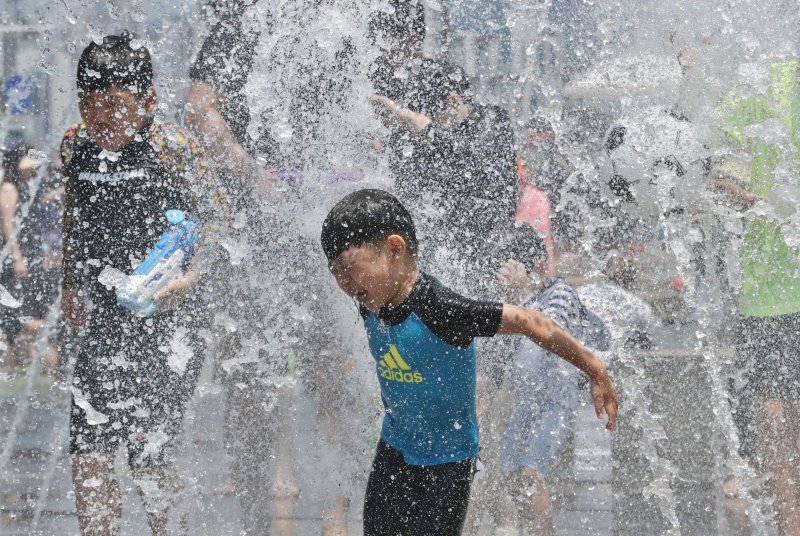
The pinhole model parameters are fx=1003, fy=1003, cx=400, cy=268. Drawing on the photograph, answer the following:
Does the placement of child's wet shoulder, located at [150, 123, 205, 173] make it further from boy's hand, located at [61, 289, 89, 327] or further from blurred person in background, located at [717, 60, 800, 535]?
blurred person in background, located at [717, 60, 800, 535]

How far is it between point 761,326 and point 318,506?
187 cm

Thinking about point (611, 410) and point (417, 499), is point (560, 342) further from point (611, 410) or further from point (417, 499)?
point (417, 499)

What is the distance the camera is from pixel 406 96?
13.1ft

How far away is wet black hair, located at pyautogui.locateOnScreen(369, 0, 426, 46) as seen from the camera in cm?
401

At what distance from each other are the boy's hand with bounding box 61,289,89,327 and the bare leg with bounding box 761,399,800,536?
2.53 meters

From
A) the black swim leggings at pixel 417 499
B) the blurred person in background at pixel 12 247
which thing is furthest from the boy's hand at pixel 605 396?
the blurred person in background at pixel 12 247

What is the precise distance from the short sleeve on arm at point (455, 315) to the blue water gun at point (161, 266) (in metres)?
1.20

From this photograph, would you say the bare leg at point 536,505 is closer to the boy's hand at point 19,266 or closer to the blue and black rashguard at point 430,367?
the blue and black rashguard at point 430,367

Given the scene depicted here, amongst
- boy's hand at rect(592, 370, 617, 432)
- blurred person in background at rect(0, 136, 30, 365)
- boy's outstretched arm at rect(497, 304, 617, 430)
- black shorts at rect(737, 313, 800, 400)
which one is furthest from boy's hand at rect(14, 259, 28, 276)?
boy's hand at rect(592, 370, 617, 432)

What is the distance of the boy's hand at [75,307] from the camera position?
3.30m

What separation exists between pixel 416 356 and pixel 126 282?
4.01ft

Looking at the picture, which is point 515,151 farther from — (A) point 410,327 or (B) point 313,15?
(A) point 410,327

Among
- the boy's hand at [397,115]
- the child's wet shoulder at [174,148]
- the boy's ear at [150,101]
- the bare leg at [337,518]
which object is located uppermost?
the boy's hand at [397,115]

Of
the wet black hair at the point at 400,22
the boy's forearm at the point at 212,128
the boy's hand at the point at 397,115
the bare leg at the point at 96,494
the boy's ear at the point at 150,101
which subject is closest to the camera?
the bare leg at the point at 96,494
